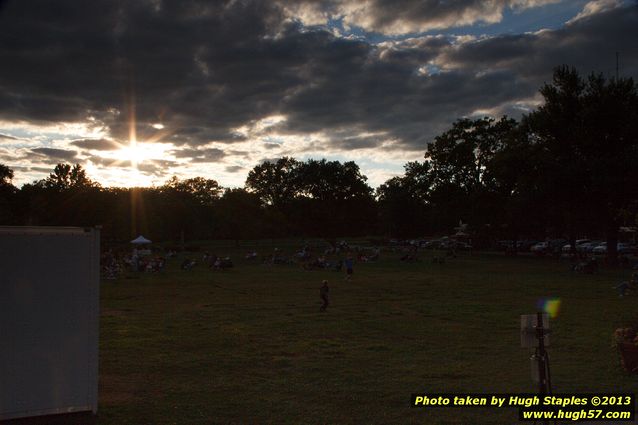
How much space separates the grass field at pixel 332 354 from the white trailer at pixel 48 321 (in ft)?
2.87

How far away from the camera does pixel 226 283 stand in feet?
111

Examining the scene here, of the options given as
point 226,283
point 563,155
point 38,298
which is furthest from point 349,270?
point 38,298

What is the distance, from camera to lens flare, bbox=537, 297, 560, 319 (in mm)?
Answer: 21436

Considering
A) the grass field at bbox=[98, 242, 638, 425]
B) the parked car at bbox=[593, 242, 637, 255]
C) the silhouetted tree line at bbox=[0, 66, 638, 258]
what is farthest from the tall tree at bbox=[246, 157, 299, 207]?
the grass field at bbox=[98, 242, 638, 425]

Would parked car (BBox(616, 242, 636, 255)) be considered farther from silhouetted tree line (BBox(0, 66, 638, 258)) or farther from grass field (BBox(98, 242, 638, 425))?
grass field (BBox(98, 242, 638, 425))

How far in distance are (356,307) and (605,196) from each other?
31201mm

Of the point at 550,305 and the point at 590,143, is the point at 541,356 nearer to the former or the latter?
the point at 550,305

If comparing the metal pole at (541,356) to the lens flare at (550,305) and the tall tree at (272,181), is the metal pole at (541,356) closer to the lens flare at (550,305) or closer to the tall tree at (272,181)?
the lens flare at (550,305)

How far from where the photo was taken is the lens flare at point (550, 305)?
21.4 meters

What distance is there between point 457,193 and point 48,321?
2666 inches

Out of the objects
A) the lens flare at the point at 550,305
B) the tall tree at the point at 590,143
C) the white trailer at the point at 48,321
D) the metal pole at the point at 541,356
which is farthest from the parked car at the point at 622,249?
the white trailer at the point at 48,321

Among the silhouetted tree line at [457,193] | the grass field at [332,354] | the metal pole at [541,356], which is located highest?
the silhouetted tree line at [457,193]

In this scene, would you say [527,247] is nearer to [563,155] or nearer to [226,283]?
[563,155]

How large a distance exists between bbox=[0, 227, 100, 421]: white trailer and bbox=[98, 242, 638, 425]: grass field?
0.88 metres
